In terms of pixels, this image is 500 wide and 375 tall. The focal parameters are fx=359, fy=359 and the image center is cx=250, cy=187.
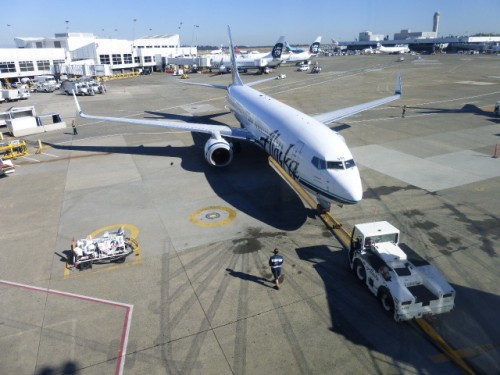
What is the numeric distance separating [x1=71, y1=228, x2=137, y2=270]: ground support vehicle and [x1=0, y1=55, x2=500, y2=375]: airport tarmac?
0.53 metres

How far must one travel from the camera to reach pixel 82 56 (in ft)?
395

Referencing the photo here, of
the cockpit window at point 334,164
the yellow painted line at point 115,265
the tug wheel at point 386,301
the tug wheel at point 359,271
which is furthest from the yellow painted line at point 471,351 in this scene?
the yellow painted line at point 115,265

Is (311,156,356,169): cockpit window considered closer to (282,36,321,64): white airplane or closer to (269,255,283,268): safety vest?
(269,255,283,268): safety vest

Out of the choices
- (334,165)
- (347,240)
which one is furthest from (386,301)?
(334,165)

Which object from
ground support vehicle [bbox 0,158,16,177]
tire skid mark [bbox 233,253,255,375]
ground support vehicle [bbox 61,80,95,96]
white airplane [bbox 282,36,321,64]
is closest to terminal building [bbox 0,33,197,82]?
ground support vehicle [bbox 61,80,95,96]

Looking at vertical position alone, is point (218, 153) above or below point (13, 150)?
above

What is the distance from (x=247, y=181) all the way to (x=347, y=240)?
10.6 metres

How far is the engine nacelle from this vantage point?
2855cm

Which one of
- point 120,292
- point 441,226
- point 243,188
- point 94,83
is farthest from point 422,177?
point 94,83

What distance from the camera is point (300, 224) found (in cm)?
2097

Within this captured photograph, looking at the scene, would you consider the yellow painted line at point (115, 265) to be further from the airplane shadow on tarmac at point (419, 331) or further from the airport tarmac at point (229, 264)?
the airplane shadow on tarmac at point (419, 331)

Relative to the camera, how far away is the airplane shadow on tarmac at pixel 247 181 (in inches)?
877

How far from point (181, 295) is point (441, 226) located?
1476 centimetres

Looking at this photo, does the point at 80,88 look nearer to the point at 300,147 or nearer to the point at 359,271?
the point at 300,147
